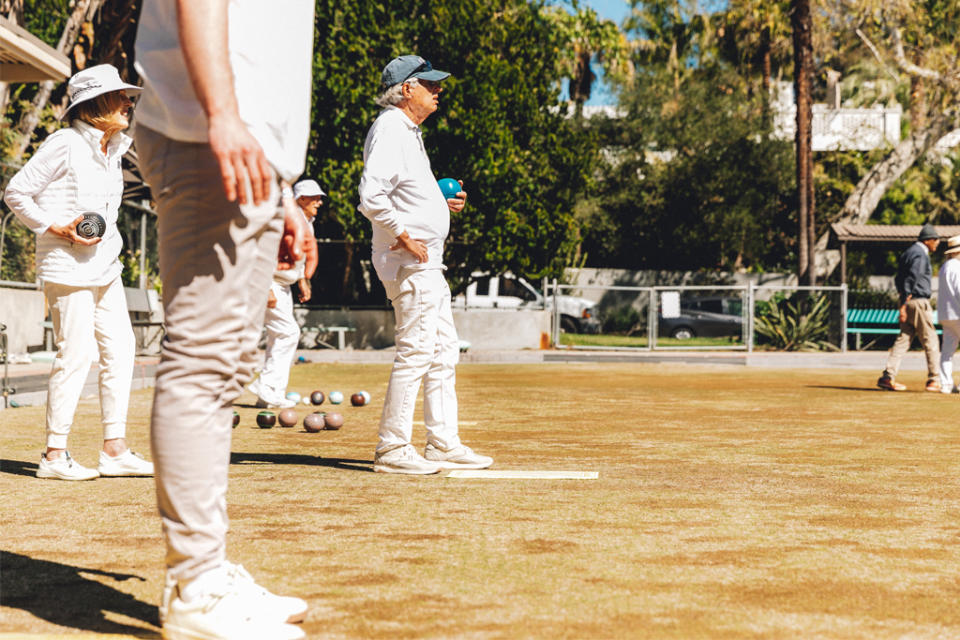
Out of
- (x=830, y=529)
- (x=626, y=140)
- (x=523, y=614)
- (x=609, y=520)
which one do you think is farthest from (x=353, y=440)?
(x=626, y=140)

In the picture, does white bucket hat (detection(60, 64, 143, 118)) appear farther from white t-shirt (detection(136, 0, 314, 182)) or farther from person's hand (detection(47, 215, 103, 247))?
white t-shirt (detection(136, 0, 314, 182))

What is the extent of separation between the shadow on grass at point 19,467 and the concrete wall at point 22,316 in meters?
8.21

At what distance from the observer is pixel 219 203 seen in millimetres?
2816

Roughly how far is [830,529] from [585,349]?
765 inches

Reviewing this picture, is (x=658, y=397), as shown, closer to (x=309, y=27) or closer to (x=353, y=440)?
(x=353, y=440)

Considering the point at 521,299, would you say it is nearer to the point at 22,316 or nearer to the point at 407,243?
the point at 22,316

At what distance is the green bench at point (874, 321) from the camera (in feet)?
78.2

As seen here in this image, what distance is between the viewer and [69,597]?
3.21m

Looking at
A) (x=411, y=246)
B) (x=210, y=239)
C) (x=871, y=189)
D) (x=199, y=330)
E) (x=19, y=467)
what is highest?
(x=871, y=189)

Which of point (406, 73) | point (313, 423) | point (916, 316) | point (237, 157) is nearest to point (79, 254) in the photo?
point (406, 73)

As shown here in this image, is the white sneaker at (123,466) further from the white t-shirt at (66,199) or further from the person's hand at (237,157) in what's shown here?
the person's hand at (237,157)

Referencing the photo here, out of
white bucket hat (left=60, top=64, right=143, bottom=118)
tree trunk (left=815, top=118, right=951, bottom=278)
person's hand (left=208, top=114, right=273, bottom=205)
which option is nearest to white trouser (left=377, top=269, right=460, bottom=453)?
white bucket hat (left=60, top=64, right=143, bottom=118)

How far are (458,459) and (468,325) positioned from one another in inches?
732

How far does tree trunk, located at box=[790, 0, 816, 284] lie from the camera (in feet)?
82.2
